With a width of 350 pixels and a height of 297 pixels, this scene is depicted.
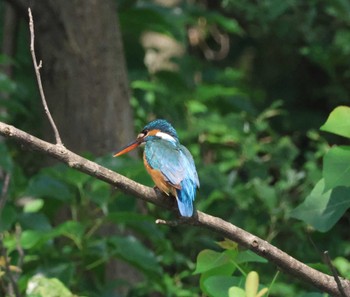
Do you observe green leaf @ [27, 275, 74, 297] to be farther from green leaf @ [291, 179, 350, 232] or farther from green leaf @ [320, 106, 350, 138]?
green leaf @ [320, 106, 350, 138]

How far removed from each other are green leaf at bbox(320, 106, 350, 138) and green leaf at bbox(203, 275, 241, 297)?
1.71ft

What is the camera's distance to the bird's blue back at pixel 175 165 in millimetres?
2851

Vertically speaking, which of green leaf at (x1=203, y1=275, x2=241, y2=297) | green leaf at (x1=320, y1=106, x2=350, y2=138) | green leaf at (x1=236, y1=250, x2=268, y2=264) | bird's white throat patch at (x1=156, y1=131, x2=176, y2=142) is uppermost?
green leaf at (x1=320, y1=106, x2=350, y2=138)

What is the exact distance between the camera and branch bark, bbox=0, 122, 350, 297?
231 centimetres

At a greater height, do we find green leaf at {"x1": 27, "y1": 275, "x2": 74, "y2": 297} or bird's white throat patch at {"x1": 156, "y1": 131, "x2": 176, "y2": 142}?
bird's white throat patch at {"x1": 156, "y1": 131, "x2": 176, "y2": 142}

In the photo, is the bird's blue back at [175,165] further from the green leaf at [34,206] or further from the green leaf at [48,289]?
the green leaf at [34,206]

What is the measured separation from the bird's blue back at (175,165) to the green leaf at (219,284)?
220 millimetres

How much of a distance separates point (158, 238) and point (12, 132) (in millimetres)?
1925

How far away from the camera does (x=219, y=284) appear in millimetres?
2707

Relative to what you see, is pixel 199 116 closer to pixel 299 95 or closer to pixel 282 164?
pixel 282 164

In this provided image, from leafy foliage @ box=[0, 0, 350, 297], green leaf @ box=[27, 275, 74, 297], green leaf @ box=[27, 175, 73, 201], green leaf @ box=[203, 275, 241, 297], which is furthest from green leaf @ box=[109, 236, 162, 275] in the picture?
green leaf @ box=[203, 275, 241, 297]

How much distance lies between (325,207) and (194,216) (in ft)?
1.90

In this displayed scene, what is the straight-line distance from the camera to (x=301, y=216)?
2.96 meters

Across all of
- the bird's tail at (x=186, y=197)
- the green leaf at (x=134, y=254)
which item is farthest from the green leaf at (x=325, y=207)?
the green leaf at (x=134, y=254)
